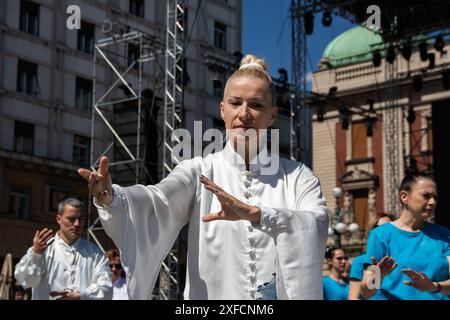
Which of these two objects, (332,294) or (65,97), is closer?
(332,294)

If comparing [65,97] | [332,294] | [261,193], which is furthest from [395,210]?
[261,193]

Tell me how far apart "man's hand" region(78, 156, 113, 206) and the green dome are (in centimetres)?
3238

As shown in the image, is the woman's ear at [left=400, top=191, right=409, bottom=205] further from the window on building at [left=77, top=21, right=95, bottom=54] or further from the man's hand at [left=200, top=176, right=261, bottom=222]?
the window on building at [left=77, top=21, right=95, bottom=54]

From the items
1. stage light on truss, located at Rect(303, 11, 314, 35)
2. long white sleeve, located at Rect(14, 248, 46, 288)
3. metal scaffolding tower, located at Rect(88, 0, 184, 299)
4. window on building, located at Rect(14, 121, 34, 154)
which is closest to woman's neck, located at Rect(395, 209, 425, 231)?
long white sleeve, located at Rect(14, 248, 46, 288)

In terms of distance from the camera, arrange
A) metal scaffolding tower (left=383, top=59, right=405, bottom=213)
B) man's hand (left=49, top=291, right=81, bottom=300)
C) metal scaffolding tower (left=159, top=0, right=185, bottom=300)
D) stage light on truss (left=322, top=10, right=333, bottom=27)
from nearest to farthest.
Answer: man's hand (left=49, top=291, right=81, bottom=300) < metal scaffolding tower (left=159, top=0, right=185, bottom=300) < stage light on truss (left=322, top=10, right=333, bottom=27) < metal scaffolding tower (left=383, top=59, right=405, bottom=213)

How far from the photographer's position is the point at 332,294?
8328mm

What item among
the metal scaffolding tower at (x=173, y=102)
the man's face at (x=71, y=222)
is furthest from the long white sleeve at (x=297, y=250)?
the metal scaffolding tower at (x=173, y=102)

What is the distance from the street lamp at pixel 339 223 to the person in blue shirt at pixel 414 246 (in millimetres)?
13118

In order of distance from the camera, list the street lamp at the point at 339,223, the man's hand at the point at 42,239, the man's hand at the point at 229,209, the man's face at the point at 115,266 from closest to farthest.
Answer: the man's hand at the point at 229,209 < the man's hand at the point at 42,239 < the man's face at the point at 115,266 < the street lamp at the point at 339,223

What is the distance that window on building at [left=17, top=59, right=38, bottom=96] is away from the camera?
25.7 m

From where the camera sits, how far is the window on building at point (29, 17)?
25344 millimetres

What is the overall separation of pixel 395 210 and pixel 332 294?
65.7 ft

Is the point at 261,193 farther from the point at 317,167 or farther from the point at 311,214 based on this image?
the point at 317,167

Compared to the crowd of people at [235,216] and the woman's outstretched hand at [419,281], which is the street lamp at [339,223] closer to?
the woman's outstretched hand at [419,281]
